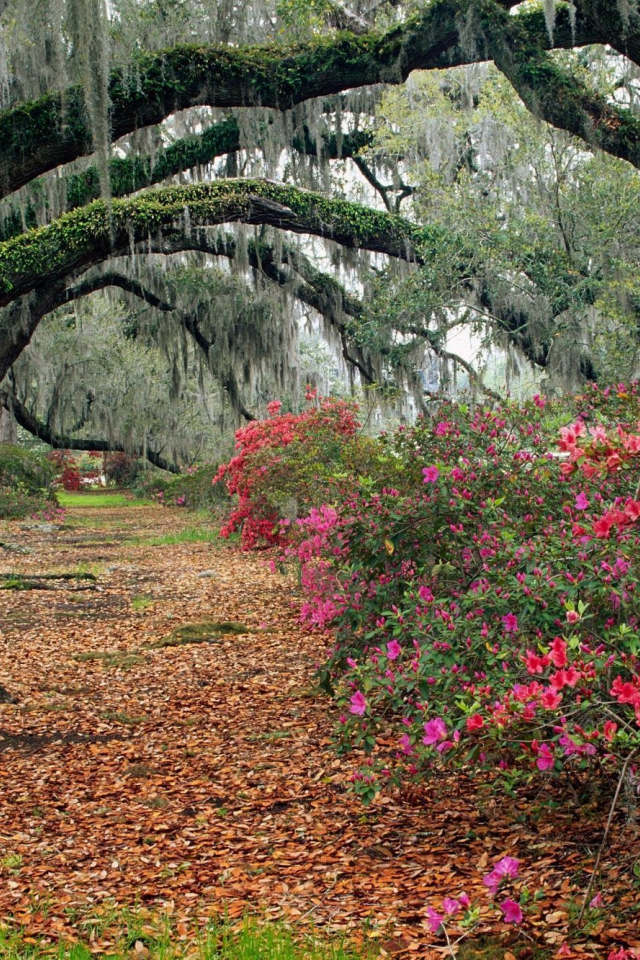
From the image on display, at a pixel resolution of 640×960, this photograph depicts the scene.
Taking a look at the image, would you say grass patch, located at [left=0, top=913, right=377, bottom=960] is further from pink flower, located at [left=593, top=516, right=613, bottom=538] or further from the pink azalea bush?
pink flower, located at [left=593, top=516, right=613, bottom=538]

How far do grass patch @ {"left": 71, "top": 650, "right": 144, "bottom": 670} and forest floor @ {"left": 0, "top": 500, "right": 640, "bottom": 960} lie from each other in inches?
1.3

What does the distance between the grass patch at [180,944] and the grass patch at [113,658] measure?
11.4 ft

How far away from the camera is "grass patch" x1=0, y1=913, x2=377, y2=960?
2.36 meters

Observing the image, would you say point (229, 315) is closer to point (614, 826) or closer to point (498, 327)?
point (498, 327)

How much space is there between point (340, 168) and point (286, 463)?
18.2ft

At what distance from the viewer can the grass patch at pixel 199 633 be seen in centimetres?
671

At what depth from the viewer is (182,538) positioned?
1445 centimetres

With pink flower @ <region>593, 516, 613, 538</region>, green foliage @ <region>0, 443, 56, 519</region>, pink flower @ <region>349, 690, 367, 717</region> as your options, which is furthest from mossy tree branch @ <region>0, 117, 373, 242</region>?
green foliage @ <region>0, 443, 56, 519</region>

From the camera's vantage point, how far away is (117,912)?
2.79 meters

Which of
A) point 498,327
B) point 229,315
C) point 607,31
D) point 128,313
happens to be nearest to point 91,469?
point 128,313

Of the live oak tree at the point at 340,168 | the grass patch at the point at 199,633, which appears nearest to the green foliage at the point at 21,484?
the live oak tree at the point at 340,168

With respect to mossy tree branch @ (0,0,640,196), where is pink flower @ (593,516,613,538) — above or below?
below

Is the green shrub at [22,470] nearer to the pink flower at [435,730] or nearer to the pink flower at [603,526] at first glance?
the pink flower at [435,730]

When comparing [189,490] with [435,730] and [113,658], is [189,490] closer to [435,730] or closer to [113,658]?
[113,658]
